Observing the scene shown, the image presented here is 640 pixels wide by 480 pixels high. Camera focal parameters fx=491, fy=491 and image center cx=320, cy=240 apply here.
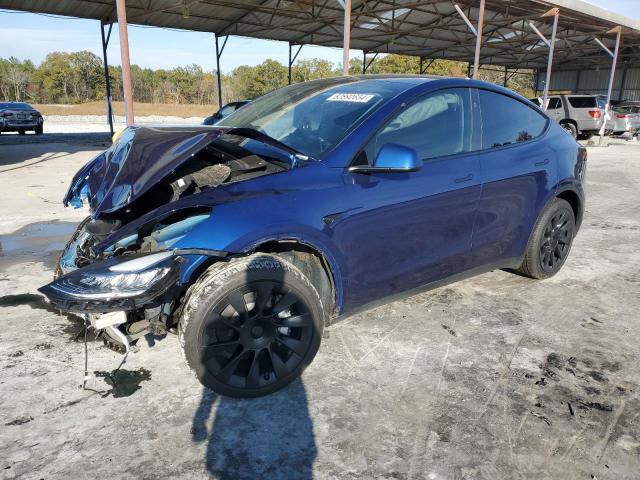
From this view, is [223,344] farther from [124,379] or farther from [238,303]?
[124,379]


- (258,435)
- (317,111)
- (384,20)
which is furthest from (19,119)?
(258,435)

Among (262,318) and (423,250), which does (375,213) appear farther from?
(262,318)

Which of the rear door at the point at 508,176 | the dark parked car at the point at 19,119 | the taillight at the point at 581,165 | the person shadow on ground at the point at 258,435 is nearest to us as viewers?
the person shadow on ground at the point at 258,435

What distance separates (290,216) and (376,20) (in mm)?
19792

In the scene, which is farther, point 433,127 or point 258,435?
point 433,127

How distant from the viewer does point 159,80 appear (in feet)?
190

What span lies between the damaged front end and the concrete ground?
411 millimetres

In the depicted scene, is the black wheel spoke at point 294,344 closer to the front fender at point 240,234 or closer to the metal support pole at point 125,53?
the front fender at point 240,234

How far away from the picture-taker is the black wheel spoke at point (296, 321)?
97.0 inches

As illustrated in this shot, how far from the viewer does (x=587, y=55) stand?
30.4m

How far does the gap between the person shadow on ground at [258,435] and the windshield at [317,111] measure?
1.36 m

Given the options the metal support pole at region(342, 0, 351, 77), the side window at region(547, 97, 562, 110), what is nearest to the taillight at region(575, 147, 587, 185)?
the metal support pole at region(342, 0, 351, 77)

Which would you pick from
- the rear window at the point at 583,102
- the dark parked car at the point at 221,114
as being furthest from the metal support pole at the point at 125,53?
the rear window at the point at 583,102

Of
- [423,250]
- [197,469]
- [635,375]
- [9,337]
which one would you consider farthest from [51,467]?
[635,375]
